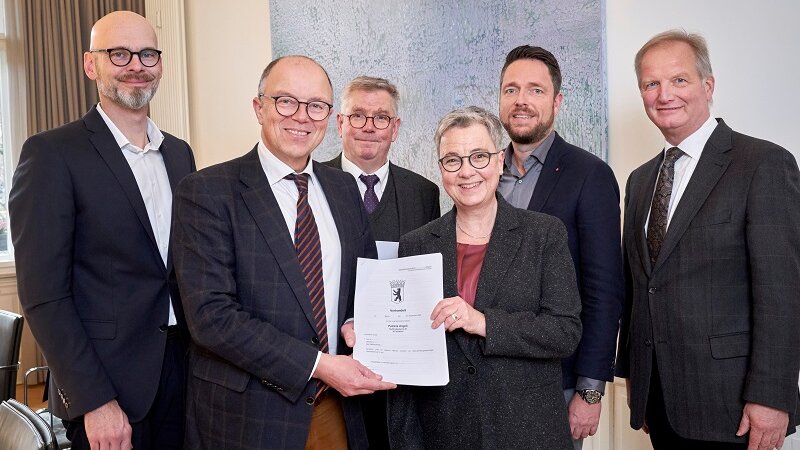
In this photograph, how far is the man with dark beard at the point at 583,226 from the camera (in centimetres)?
217

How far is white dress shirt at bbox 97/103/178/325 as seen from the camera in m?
2.26

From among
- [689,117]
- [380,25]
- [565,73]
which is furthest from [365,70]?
[689,117]

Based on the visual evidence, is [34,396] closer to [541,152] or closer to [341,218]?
[341,218]

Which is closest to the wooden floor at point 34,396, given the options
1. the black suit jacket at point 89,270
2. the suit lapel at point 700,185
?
the black suit jacket at point 89,270

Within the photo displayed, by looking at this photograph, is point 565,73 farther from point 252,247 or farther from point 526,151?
point 252,247

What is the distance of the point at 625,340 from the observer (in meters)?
2.43

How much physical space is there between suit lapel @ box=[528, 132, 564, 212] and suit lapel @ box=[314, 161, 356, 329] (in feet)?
2.07

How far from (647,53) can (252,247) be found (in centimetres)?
148

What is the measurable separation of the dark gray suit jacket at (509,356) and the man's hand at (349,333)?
0.20 m

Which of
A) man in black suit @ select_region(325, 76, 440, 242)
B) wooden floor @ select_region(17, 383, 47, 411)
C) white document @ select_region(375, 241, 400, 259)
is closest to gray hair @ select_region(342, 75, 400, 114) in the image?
man in black suit @ select_region(325, 76, 440, 242)

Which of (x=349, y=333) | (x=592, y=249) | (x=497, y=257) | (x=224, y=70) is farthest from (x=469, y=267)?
(x=224, y=70)

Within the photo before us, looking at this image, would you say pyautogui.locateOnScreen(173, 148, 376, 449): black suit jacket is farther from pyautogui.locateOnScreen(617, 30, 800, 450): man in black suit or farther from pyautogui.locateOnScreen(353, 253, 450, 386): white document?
pyautogui.locateOnScreen(617, 30, 800, 450): man in black suit

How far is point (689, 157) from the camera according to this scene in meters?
2.23

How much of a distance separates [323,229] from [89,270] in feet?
2.53
